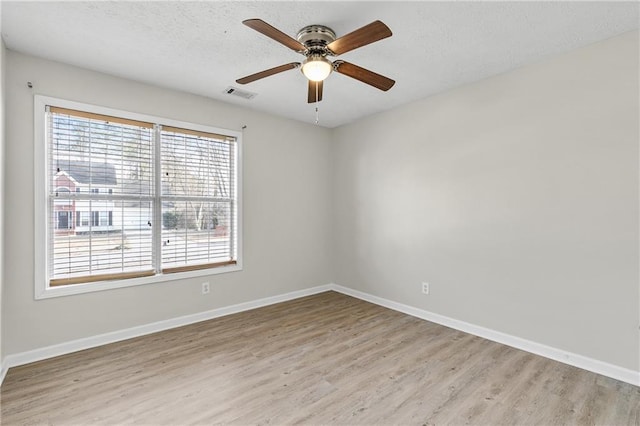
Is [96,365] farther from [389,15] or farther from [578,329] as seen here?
[578,329]

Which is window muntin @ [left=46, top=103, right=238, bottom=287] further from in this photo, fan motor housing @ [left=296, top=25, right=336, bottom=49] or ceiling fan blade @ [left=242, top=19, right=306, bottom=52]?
ceiling fan blade @ [left=242, top=19, right=306, bottom=52]

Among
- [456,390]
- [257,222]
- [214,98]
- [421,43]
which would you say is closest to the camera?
[456,390]

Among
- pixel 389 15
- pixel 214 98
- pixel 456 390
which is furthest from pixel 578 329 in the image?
pixel 214 98

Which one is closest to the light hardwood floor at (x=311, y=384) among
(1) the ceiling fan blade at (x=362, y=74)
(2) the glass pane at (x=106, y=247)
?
(2) the glass pane at (x=106, y=247)

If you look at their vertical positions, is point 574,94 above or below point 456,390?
above

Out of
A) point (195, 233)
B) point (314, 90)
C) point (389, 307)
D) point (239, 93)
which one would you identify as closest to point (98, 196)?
point (195, 233)

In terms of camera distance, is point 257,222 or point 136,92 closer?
point 136,92

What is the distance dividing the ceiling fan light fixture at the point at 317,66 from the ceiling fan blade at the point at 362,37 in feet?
0.40

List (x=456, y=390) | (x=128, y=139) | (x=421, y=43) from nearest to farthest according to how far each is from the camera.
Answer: (x=456, y=390) < (x=421, y=43) < (x=128, y=139)

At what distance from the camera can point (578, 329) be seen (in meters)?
2.52

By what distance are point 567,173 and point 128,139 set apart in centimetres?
402

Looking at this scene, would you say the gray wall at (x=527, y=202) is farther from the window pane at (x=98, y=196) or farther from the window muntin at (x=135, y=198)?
the window pane at (x=98, y=196)

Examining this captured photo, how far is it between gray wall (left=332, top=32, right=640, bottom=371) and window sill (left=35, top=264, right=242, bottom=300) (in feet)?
7.18

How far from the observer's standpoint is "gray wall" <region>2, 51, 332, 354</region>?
100 inches
